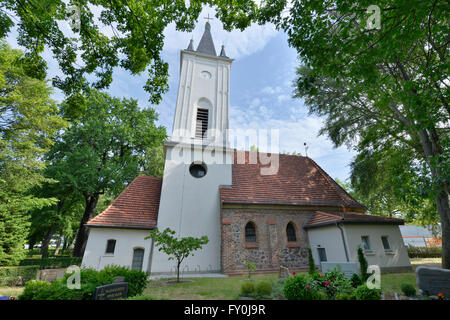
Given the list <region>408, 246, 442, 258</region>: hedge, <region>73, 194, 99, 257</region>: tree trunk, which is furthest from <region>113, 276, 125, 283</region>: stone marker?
<region>408, 246, 442, 258</region>: hedge

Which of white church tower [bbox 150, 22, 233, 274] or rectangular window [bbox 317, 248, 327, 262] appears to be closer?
rectangular window [bbox 317, 248, 327, 262]

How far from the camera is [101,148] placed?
64.6 ft

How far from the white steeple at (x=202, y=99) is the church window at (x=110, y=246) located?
8.04 metres

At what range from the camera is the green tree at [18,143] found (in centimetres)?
1227

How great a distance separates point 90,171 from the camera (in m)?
16.9

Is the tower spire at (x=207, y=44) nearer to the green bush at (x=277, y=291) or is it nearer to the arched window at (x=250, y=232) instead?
the arched window at (x=250, y=232)

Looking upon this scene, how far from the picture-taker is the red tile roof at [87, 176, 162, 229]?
490 inches

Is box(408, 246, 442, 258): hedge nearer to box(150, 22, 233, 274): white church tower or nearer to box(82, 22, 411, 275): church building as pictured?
box(82, 22, 411, 275): church building

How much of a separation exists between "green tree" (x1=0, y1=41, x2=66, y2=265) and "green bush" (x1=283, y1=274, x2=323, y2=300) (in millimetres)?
15752

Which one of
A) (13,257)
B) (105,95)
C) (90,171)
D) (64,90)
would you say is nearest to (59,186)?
(90,171)

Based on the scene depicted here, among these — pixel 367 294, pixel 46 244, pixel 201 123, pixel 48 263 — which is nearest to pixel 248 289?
pixel 367 294

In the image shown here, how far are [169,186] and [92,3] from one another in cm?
1078

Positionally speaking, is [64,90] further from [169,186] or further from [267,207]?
[267,207]

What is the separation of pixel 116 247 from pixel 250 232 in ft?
28.7
